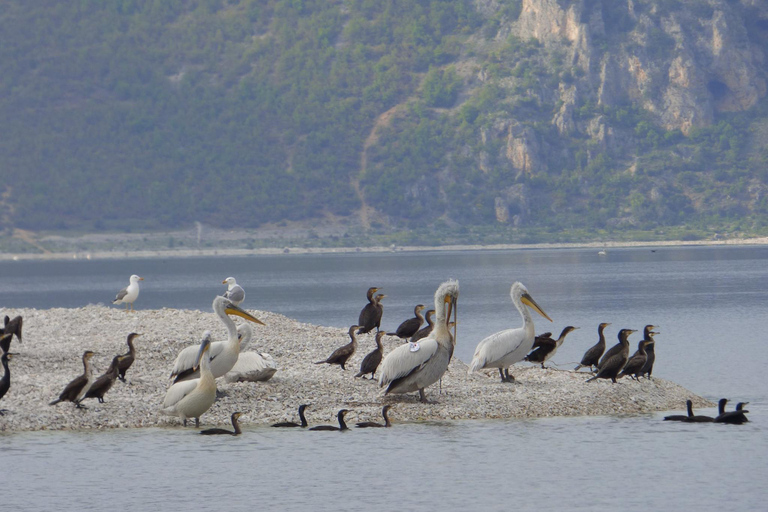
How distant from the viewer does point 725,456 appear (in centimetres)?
2066

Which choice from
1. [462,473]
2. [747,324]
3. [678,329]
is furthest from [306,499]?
[747,324]

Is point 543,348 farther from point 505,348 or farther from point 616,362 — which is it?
point 505,348

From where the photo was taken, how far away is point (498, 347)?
2419 centimetres

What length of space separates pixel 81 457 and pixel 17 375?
506 centimetres

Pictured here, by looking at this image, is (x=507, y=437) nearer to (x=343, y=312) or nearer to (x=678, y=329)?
(x=678, y=329)

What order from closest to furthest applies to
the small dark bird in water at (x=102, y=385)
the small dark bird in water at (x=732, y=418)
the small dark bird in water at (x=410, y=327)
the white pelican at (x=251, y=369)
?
the small dark bird in water at (x=102, y=385)
the small dark bird in water at (x=732, y=418)
the white pelican at (x=251, y=369)
the small dark bird in water at (x=410, y=327)

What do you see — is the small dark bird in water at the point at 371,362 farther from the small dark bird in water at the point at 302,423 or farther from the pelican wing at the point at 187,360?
the pelican wing at the point at 187,360

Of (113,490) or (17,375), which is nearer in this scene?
(113,490)

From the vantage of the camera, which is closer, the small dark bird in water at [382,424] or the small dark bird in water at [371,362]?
the small dark bird in water at [382,424]

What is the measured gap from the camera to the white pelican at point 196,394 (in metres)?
21.4

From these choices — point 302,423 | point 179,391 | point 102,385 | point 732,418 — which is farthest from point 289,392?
point 732,418

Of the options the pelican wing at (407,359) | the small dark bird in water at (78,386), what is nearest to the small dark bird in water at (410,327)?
the pelican wing at (407,359)

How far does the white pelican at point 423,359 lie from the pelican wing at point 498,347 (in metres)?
1.42

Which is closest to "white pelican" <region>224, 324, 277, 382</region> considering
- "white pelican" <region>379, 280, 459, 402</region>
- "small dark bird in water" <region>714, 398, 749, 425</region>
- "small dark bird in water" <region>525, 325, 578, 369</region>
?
"white pelican" <region>379, 280, 459, 402</region>
